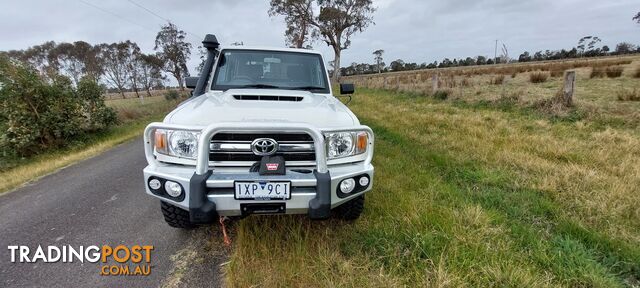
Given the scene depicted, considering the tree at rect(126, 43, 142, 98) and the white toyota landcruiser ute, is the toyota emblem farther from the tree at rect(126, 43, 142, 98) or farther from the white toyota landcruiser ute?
the tree at rect(126, 43, 142, 98)

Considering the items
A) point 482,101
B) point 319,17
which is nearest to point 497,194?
point 482,101

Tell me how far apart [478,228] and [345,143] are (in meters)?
1.42

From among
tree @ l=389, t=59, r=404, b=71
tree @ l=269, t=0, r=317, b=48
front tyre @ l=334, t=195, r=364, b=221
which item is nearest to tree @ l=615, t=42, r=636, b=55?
tree @ l=389, t=59, r=404, b=71

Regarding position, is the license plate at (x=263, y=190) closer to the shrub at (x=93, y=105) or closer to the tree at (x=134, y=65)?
the shrub at (x=93, y=105)

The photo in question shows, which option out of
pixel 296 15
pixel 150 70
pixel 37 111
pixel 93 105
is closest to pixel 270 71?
pixel 37 111

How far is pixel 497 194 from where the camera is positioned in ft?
11.1

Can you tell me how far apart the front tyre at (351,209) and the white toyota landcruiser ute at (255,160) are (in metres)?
0.01

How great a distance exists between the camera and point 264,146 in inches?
86.6

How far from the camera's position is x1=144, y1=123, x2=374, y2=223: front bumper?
2000 millimetres

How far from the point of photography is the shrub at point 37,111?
7980 mm

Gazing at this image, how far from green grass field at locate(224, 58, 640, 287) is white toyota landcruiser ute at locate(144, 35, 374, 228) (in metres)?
0.44

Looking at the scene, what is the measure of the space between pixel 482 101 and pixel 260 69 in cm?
839

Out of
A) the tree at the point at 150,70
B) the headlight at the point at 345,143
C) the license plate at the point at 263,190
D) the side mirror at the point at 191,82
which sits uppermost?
the tree at the point at 150,70

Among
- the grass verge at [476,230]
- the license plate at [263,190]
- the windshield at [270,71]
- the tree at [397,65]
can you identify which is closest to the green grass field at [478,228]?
the grass verge at [476,230]
